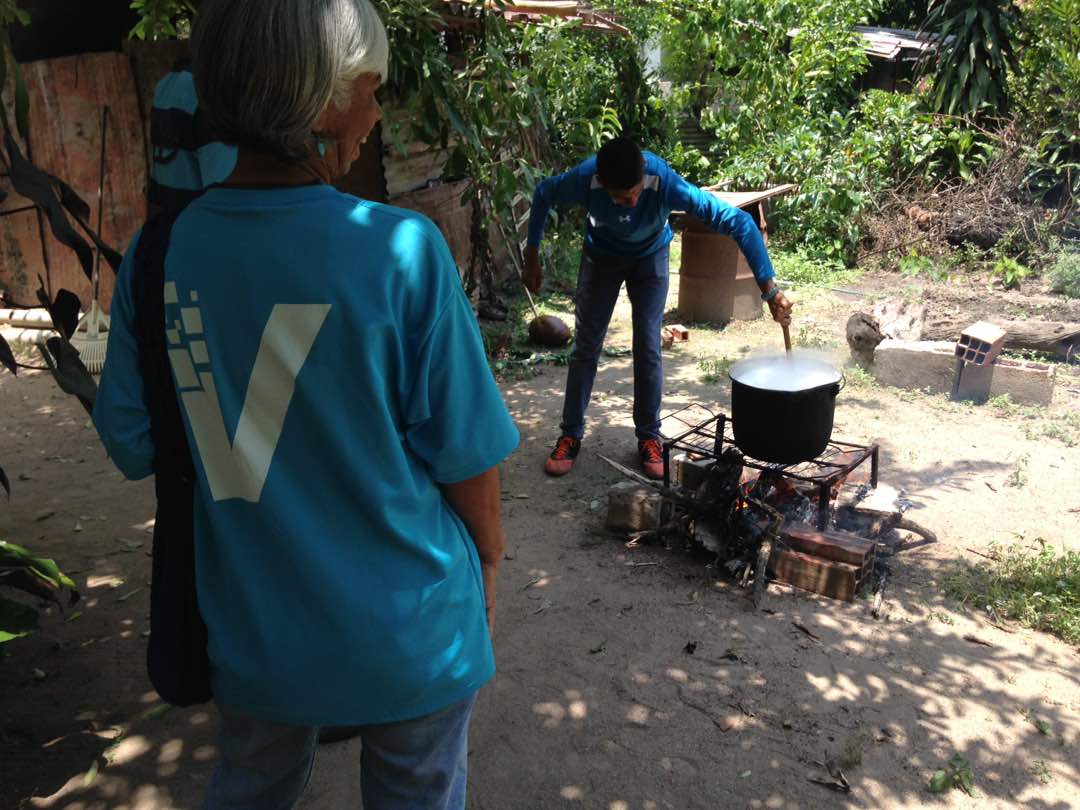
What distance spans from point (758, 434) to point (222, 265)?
3.13 metres

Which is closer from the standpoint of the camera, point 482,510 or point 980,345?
point 482,510

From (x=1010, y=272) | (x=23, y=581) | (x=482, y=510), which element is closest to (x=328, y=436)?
(x=482, y=510)

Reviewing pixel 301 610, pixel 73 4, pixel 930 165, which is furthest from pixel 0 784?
pixel 930 165

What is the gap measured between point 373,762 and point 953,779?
218 cm

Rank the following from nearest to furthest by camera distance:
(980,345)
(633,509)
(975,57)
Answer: (633,509) < (980,345) < (975,57)

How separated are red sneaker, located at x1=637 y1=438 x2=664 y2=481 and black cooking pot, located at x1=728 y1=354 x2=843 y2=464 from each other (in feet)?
3.08

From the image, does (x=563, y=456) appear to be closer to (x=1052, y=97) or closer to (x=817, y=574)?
(x=817, y=574)

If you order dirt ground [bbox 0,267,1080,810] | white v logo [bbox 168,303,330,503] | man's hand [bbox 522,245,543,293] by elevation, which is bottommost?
dirt ground [bbox 0,267,1080,810]

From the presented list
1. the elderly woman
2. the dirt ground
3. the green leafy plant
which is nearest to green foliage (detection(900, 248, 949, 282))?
the dirt ground

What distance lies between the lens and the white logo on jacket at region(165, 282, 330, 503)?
1265mm

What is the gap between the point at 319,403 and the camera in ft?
4.22

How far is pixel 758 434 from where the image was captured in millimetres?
4039

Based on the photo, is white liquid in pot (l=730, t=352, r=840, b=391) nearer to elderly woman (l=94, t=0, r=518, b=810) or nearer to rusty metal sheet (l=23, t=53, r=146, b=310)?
elderly woman (l=94, t=0, r=518, b=810)

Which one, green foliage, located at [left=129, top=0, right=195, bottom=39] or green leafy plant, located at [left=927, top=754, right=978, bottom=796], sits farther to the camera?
green foliage, located at [left=129, top=0, right=195, bottom=39]
